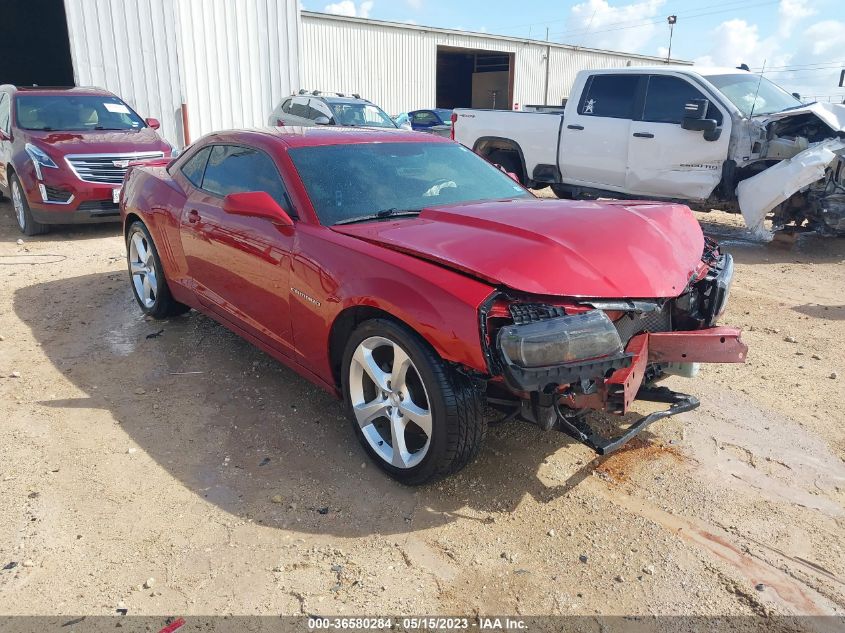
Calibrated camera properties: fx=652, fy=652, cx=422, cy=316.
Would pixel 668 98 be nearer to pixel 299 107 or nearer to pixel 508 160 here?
pixel 508 160

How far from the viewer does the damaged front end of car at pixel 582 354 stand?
2502 mm

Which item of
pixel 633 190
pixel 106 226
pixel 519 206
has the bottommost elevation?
pixel 106 226

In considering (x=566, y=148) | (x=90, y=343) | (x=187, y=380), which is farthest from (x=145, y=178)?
(x=566, y=148)

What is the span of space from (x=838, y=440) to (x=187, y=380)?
3.83 meters

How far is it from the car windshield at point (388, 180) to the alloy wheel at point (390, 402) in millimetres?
810

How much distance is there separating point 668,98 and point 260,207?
21.3 ft

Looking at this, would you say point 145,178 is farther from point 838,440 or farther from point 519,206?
point 838,440

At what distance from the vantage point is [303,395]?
3.99m

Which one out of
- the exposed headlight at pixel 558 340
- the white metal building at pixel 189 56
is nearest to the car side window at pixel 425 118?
the white metal building at pixel 189 56

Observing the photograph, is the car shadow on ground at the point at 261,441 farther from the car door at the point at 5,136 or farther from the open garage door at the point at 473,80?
the open garage door at the point at 473,80

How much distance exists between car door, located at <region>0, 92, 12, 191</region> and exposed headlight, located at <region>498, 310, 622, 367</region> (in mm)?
8608

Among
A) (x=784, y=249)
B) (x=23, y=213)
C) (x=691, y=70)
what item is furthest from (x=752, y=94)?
(x=23, y=213)

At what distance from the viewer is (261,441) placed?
137 inches

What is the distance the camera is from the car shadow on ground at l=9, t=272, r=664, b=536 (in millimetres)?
2936
